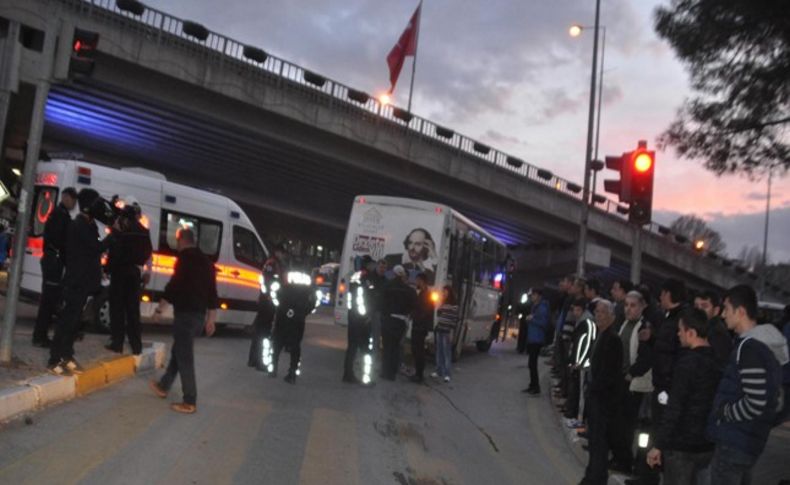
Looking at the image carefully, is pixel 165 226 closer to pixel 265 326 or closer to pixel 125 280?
pixel 265 326

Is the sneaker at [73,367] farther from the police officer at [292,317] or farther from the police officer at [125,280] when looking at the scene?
the police officer at [292,317]

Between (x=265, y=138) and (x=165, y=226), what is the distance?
15.2 metres

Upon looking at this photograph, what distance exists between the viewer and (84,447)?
5.84 meters

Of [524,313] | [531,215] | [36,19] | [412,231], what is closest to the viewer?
[36,19]

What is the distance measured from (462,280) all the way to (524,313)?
4318 mm

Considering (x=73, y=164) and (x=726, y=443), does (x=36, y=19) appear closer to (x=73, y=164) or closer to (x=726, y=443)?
(x=73, y=164)

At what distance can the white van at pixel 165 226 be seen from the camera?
11.7 meters

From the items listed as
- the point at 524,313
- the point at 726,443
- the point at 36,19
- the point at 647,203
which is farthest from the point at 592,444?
the point at 524,313

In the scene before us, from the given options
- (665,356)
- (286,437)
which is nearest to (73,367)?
(286,437)

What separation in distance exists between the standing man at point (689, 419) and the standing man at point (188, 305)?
15.0ft

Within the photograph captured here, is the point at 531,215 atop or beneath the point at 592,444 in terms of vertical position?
atop

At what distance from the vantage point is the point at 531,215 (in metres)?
39.1

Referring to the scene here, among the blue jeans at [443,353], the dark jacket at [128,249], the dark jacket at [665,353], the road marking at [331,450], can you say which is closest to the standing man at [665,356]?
the dark jacket at [665,353]

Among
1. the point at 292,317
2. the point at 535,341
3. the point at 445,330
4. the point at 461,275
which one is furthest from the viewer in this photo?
the point at 461,275
